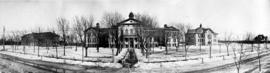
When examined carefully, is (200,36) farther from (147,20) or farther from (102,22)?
(102,22)

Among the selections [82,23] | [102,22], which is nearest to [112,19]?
[102,22]

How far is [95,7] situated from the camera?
692cm

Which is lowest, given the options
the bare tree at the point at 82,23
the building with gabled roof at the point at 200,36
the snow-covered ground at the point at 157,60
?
the snow-covered ground at the point at 157,60

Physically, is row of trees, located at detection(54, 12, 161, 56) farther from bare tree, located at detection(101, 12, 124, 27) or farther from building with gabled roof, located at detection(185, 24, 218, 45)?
building with gabled roof, located at detection(185, 24, 218, 45)

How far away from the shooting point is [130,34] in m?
20.7

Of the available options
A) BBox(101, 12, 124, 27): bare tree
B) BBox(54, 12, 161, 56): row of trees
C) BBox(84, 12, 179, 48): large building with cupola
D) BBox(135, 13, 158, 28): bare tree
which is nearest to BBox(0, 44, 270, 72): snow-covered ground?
BBox(84, 12, 179, 48): large building with cupola

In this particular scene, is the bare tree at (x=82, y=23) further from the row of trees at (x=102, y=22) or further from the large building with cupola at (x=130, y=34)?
the large building with cupola at (x=130, y=34)

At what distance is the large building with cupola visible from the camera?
16.6 meters

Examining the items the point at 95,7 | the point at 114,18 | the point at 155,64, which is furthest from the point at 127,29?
the point at 95,7

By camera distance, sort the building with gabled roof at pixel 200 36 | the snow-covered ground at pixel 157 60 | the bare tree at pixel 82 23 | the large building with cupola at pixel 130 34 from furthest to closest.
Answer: the building with gabled roof at pixel 200 36
the large building with cupola at pixel 130 34
the bare tree at pixel 82 23
the snow-covered ground at pixel 157 60

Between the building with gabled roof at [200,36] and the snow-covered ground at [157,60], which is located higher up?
the building with gabled roof at [200,36]

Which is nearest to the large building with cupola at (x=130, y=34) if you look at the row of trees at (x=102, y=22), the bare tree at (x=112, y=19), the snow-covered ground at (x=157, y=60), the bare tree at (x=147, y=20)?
the bare tree at (x=147, y=20)

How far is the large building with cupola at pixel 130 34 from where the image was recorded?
16577 mm

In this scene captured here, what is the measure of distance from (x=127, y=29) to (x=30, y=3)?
14.2 m
